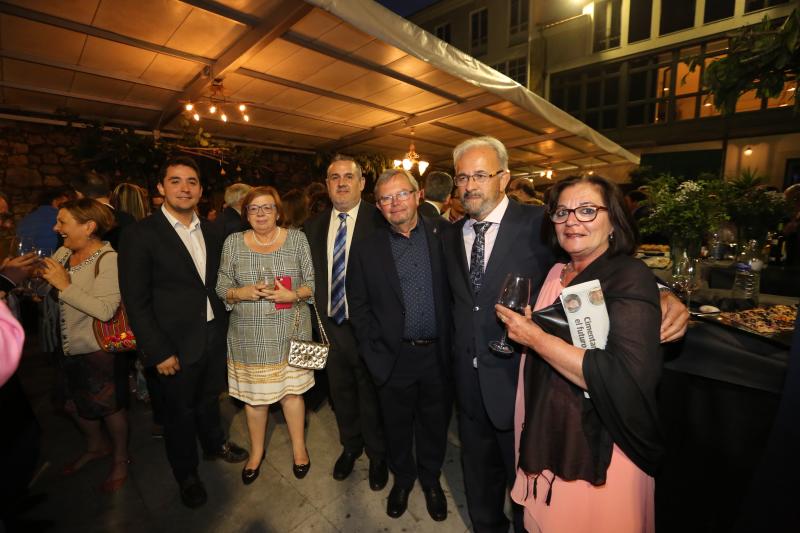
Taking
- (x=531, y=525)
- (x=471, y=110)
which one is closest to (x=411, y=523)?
(x=531, y=525)

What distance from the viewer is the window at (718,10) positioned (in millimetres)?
14602

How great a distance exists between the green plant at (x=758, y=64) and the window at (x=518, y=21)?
21311mm

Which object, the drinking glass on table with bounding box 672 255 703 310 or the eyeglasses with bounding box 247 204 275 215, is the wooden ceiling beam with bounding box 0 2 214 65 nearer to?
the eyeglasses with bounding box 247 204 275 215

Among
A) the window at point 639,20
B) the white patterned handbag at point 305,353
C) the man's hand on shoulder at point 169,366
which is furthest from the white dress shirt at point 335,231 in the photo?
the window at point 639,20

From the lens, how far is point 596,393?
1.32m

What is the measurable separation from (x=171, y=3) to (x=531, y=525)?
4.99m

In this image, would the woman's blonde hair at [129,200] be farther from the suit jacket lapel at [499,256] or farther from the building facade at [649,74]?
the building facade at [649,74]

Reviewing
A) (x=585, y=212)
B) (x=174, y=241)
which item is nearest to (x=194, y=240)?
(x=174, y=241)

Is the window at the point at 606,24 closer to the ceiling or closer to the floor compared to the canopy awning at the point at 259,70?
closer to the ceiling

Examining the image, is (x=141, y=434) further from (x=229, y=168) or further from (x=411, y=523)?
(x=229, y=168)

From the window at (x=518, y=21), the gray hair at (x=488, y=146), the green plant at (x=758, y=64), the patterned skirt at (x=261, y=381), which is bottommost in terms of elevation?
the patterned skirt at (x=261, y=381)

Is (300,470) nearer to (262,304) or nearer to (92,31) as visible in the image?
(262,304)

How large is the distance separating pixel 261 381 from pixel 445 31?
2596 centimetres

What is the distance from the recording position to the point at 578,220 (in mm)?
1530
